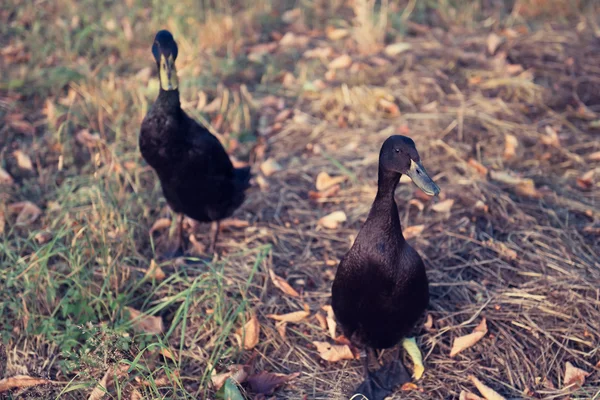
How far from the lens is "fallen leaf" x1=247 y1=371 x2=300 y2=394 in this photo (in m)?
2.97

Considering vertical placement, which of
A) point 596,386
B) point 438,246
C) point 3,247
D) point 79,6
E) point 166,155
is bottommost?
point 596,386

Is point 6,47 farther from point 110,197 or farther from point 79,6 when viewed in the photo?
point 110,197

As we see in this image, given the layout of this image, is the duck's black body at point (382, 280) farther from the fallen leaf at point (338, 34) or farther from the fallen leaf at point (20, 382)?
the fallen leaf at point (338, 34)

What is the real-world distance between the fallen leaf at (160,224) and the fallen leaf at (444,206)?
177 cm

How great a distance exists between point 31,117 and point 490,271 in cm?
368

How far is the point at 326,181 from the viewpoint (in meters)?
4.31

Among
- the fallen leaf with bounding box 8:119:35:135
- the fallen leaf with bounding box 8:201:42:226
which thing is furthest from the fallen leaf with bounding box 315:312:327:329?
the fallen leaf with bounding box 8:119:35:135

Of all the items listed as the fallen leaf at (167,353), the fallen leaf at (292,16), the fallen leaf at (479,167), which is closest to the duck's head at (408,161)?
the fallen leaf at (167,353)

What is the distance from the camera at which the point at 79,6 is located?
6113mm

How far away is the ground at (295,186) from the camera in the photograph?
311 cm

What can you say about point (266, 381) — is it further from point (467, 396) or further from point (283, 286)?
point (467, 396)

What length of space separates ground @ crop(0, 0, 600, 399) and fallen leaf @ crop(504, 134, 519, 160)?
3cm

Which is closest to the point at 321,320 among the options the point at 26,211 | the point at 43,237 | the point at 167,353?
the point at 167,353

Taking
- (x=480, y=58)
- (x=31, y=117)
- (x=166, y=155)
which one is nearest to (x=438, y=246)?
(x=166, y=155)
